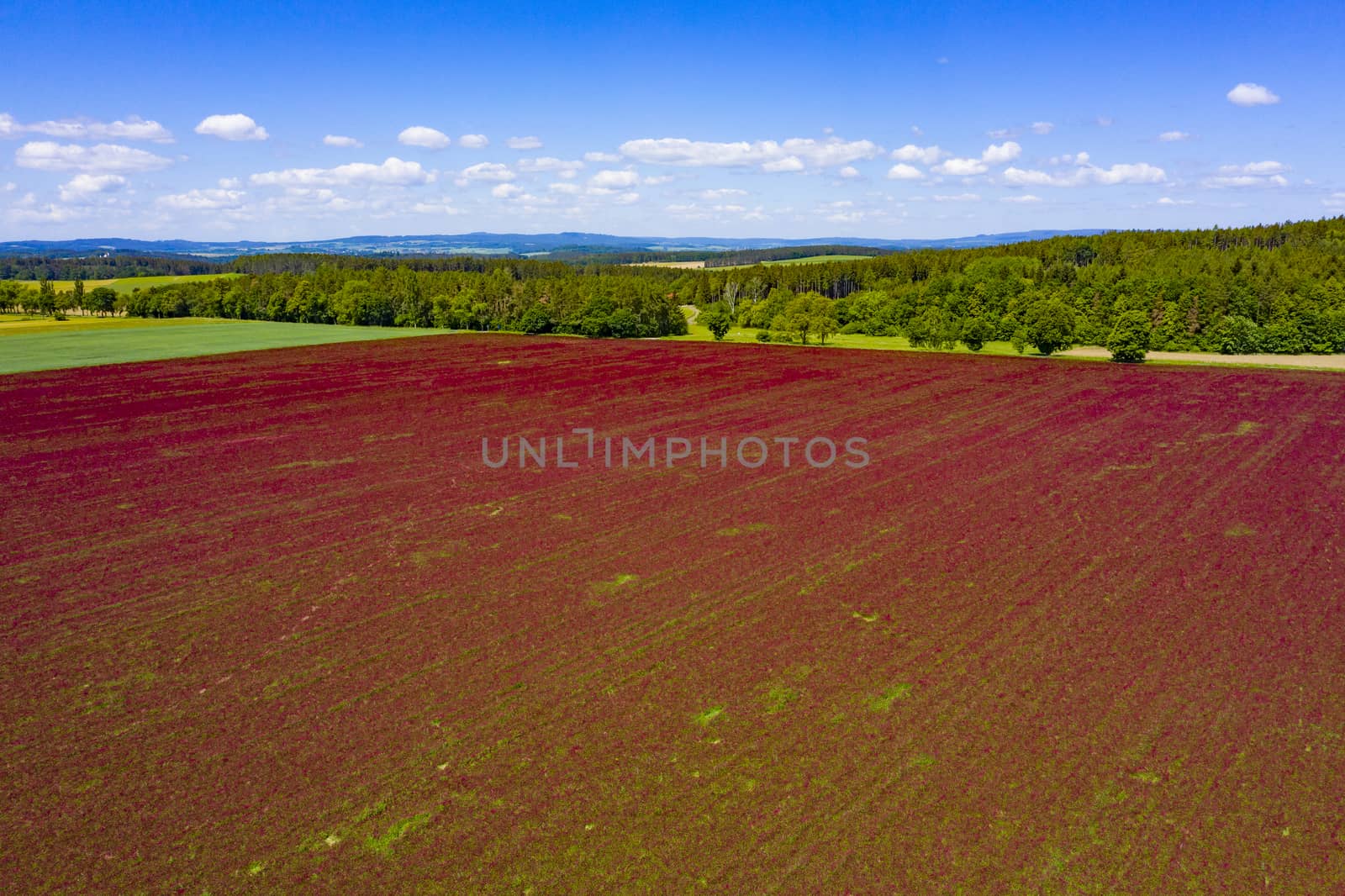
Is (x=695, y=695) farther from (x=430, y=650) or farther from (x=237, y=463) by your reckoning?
(x=237, y=463)

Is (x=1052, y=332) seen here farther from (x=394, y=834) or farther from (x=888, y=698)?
(x=394, y=834)

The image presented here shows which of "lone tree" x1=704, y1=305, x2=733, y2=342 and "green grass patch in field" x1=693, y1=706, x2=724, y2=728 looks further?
"lone tree" x1=704, y1=305, x2=733, y2=342

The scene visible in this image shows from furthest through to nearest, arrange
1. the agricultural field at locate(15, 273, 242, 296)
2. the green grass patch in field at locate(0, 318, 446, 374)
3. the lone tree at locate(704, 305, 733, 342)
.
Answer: the agricultural field at locate(15, 273, 242, 296) → the lone tree at locate(704, 305, 733, 342) → the green grass patch in field at locate(0, 318, 446, 374)

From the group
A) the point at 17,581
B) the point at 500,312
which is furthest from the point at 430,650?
the point at 500,312

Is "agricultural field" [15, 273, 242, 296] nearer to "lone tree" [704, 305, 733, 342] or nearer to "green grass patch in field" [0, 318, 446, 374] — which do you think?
"green grass patch in field" [0, 318, 446, 374]

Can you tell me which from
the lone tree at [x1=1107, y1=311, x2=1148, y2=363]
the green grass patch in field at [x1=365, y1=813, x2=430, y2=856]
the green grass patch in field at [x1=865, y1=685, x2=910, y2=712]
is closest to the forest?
the lone tree at [x1=1107, y1=311, x2=1148, y2=363]

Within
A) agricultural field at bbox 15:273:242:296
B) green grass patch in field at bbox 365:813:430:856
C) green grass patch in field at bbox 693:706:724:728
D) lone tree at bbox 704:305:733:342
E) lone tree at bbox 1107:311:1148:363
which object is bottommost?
green grass patch in field at bbox 365:813:430:856

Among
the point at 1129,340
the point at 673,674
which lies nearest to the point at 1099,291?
the point at 1129,340
